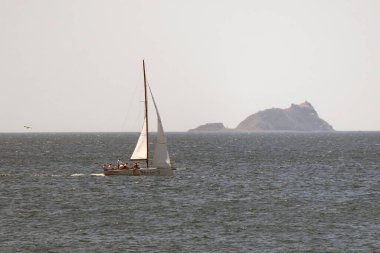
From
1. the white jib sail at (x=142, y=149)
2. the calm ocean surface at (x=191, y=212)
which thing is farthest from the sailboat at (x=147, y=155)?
the calm ocean surface at (x=191, y=212)

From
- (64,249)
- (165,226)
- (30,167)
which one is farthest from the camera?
(30,167)

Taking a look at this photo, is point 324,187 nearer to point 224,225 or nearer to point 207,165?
point 224,225

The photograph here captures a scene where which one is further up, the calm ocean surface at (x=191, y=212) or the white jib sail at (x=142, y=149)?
the white jib sail at (x=142, y=149)

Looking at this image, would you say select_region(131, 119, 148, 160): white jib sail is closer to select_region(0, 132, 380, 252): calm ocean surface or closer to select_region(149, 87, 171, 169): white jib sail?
select_region(149, 87, 171, 169): white jib sail

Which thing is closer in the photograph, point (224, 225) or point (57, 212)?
point (224, 225)

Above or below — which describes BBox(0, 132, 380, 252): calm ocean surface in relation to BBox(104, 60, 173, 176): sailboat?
below

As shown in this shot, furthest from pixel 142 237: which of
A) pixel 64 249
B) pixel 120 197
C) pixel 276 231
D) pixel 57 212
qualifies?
pixel 120 197

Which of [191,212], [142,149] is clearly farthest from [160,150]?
[191,212]

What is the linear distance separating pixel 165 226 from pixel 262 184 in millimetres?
32718

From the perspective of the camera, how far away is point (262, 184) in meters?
83.3

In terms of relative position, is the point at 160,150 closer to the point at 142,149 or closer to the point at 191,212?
the point at 142,149

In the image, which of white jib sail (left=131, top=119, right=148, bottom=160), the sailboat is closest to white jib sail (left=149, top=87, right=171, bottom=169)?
the sailboat

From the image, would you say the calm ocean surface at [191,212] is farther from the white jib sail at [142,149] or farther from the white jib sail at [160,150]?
the white jib sail at [142,149]

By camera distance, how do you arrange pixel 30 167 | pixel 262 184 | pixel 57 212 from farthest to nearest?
pixel 30 167 < pixel 262 184 < pixel 57 212
